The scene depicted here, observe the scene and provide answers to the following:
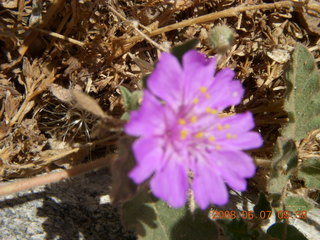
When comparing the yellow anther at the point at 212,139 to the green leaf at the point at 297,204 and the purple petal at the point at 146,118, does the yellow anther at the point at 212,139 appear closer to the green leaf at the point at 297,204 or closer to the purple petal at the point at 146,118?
the purple petal at the point at 146,118

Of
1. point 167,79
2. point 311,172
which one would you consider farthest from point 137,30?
point 311,172

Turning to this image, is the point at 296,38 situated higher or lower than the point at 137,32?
lower

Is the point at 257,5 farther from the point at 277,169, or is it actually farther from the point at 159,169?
the point at 159,169

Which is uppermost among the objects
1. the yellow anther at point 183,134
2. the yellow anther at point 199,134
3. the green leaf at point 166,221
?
the yellow anther at point 183,134

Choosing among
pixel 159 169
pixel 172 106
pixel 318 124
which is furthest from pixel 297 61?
pixel 159 169

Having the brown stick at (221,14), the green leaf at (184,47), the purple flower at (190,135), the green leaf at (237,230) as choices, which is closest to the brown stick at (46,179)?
the purple flower at (190,135)

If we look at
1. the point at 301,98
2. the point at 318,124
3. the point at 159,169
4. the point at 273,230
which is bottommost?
the point at 273,230

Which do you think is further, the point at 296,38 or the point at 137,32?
the point at 296,38

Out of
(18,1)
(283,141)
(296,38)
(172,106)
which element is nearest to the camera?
(172,106)
